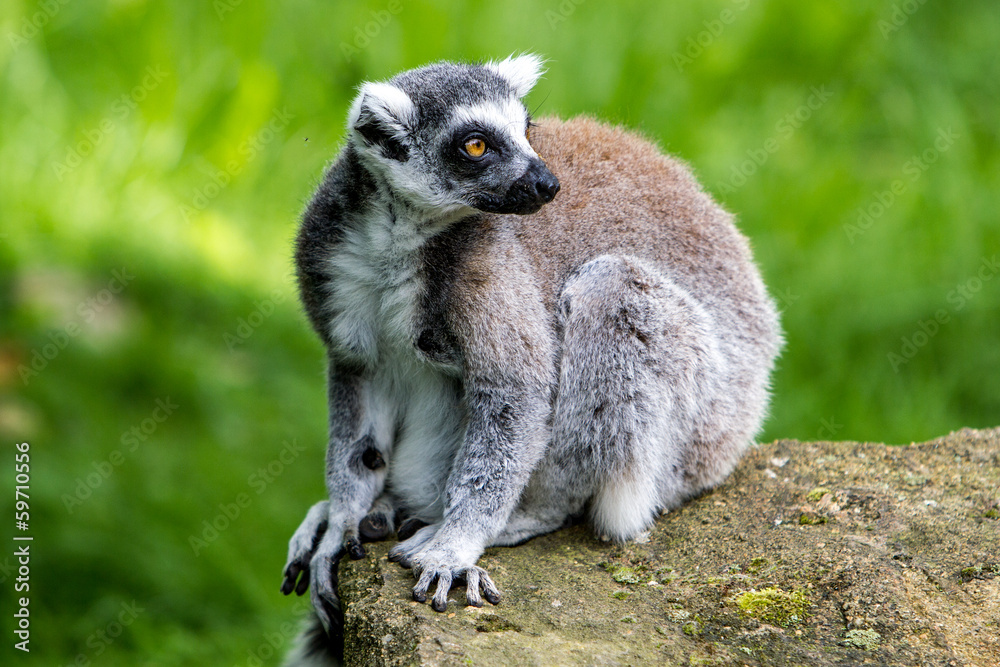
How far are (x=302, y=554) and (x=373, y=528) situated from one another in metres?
0.41

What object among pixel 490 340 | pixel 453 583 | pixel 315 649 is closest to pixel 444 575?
pixel 453 583

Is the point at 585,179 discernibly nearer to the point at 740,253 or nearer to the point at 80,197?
the point at 740,253

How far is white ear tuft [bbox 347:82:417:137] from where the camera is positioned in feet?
13.6

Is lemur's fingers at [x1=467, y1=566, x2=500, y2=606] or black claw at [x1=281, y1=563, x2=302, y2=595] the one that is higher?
lemur's fingers at [x1=467, y1=566, x2=500, y2=606]

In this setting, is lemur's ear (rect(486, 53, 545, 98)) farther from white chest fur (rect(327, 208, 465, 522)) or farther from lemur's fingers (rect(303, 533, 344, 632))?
lemur's fingers (rect(303, 533, 344, 632))

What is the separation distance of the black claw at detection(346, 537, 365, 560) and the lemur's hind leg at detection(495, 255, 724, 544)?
623 millimetres

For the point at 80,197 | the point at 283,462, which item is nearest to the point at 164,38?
the point at 80,197

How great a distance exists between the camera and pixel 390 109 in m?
4.16

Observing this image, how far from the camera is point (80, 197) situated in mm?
8359

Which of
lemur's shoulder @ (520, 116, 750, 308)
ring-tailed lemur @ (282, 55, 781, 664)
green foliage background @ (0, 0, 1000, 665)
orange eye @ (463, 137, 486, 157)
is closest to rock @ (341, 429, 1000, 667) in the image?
ring-tailed lemur @ (282, 55, 781, 664)

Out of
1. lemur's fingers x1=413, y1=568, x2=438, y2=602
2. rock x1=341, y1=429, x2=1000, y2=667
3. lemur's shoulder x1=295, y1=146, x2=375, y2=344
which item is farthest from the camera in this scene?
lemur's shoulder x1=295, y1=146, x2=375, y2=344

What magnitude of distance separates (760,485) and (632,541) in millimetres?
770

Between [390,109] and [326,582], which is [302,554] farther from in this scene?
[390,109]

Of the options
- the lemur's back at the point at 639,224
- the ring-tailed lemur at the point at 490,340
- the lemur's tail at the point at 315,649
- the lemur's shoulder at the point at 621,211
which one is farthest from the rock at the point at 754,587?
the lemur's shoulder at the point at 621,211
